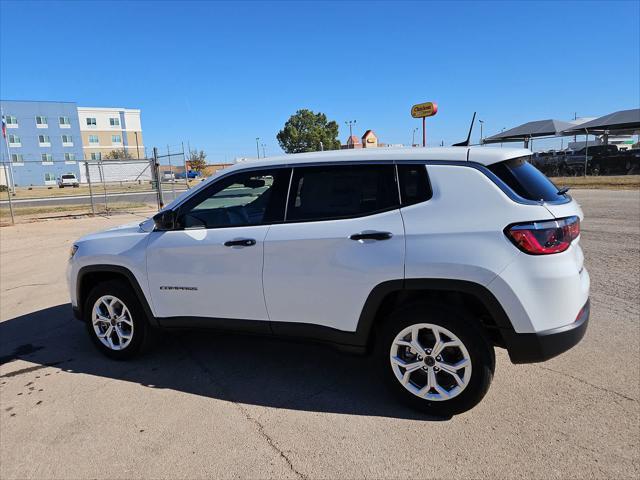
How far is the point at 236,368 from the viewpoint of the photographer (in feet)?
13.1

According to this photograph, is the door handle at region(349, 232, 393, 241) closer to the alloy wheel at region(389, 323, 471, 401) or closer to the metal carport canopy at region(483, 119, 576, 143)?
the alloy wheel at region(389, 323, 471, 401)

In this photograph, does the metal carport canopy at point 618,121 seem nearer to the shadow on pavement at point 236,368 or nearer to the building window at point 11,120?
the shadow on pavement at point 236,368

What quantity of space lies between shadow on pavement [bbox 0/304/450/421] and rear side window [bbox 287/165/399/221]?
1.07 meters

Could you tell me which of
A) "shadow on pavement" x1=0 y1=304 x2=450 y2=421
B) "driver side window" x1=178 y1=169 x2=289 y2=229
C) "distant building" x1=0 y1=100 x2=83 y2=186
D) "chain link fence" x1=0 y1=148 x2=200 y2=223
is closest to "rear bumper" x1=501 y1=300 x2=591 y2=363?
"shadow on pavement" x1=0 y1=304 x2=450 y2=421

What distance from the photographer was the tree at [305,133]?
69562 millimetres

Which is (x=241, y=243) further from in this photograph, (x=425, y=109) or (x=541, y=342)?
(x=425, y=109)

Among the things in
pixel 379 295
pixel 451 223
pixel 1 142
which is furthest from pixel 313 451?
pixel 1 142

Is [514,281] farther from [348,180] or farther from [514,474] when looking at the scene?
[348,180]

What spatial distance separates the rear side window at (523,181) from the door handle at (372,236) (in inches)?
32.1

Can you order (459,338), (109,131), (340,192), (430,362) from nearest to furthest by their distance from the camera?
1. (459,338)
2. (430,362)
3. (340,192)
4. (109,131)

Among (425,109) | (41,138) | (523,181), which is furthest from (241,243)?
(41,138)

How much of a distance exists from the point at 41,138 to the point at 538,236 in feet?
278

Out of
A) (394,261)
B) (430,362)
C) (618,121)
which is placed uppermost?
(618,121)

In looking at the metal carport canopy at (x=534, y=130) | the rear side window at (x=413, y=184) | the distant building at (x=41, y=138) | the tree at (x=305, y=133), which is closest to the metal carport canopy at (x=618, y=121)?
the metal carport canopy at (x=534, y=130)
